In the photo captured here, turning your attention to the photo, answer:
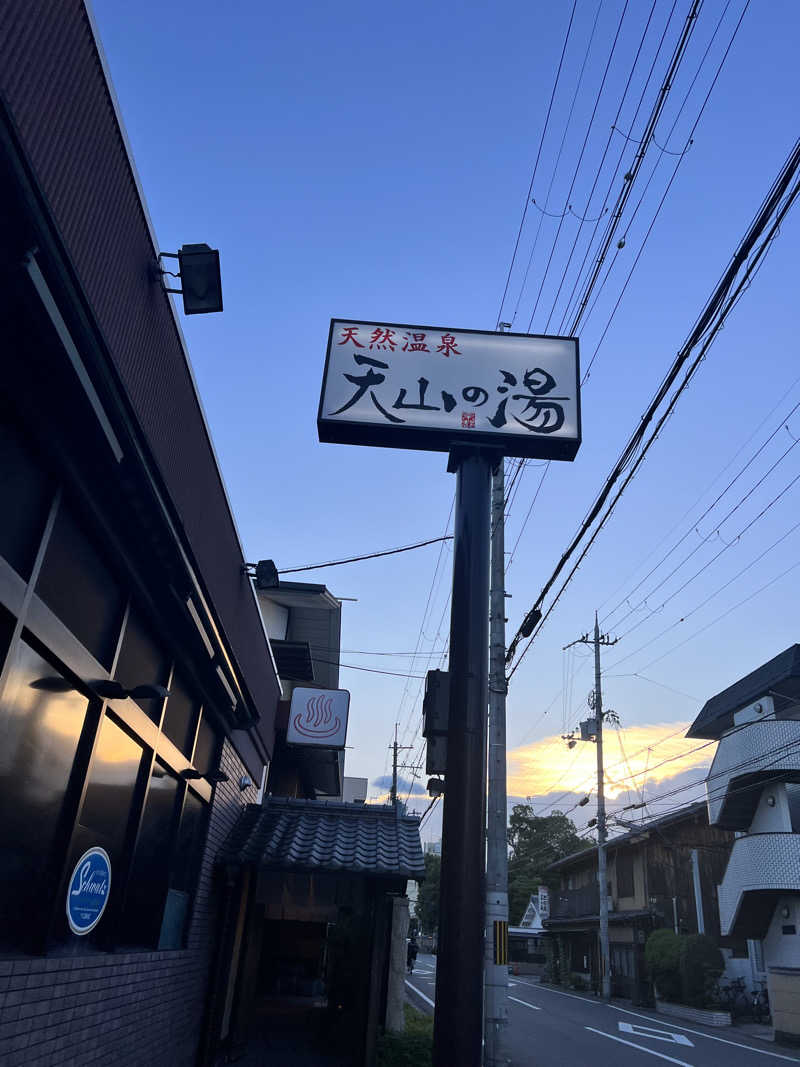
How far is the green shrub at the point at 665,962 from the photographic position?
2938 centimetres

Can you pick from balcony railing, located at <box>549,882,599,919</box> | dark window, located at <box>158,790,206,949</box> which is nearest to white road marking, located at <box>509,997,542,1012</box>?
balcony railing, located at <box>549,882,599,919</box>

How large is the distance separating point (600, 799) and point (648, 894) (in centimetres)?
734

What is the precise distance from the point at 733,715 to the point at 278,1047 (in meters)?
25.8

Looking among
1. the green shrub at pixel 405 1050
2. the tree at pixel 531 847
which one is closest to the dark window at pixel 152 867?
the green shrub at pixel 405 1050

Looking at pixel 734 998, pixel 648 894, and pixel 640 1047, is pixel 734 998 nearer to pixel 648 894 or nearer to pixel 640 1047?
pixel 648 894

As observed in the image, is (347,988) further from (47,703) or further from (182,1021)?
(47,703)

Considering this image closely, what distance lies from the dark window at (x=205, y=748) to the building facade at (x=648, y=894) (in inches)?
1138

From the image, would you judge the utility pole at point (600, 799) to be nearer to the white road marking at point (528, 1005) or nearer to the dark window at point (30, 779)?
the white road marking at point (528, 1005)

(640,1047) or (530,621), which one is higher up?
(530,621)

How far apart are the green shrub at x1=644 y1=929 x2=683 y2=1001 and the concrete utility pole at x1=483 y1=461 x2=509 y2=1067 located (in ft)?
59.6

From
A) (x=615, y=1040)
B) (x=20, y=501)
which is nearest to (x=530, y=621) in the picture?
(x=20, y=501)

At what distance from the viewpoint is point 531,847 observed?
243 feet

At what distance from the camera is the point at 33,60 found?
144 inches

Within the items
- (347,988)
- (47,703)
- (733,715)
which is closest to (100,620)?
(47,703)
